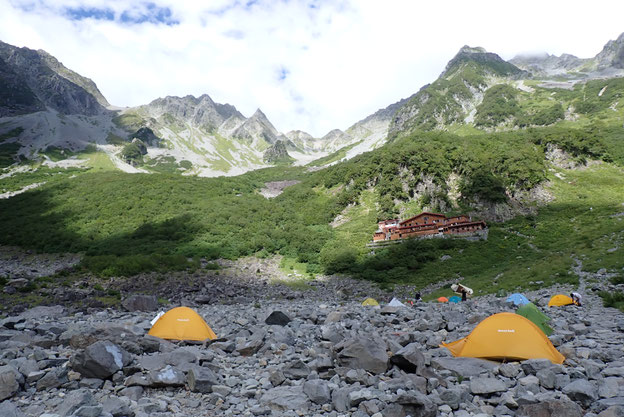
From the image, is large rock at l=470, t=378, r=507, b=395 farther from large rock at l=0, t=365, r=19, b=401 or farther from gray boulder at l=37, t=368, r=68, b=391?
large rock at l=0, t=365, r=19, b=401

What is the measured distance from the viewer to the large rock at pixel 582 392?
5816 mm

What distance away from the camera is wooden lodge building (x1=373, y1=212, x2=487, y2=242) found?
47.9 m

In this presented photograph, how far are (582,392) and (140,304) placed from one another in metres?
22.1

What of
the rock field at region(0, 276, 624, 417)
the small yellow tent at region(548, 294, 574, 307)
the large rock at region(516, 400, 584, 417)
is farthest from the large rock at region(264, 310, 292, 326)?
the small yellow tent at region(548, 294, 574, 307)

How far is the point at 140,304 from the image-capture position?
20797mm

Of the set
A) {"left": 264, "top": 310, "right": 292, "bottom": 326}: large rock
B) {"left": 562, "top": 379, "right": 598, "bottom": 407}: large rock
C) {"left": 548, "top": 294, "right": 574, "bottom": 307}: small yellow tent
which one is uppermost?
{"left": 562, "top": 379, "right": 598, "bottom": 407}: large rock

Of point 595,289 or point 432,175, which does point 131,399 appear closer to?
point 595,289

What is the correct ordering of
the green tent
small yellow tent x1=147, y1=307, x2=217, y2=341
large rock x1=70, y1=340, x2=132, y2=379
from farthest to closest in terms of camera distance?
small yellow tent x1=147, y1=307, x2=217, y2=341
the green tent
large rock x1=70, y1=340, x2=132, y2=379

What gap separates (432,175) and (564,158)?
3578 cm

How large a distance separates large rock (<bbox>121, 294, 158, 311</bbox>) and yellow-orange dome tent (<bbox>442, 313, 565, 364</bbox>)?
61.8 ft

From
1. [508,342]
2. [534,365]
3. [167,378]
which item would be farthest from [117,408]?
[508,342]

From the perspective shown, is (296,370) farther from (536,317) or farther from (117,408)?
(536,317)

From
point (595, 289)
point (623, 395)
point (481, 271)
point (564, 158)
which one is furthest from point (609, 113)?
point (623, 395)

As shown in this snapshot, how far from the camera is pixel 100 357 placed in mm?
7773
